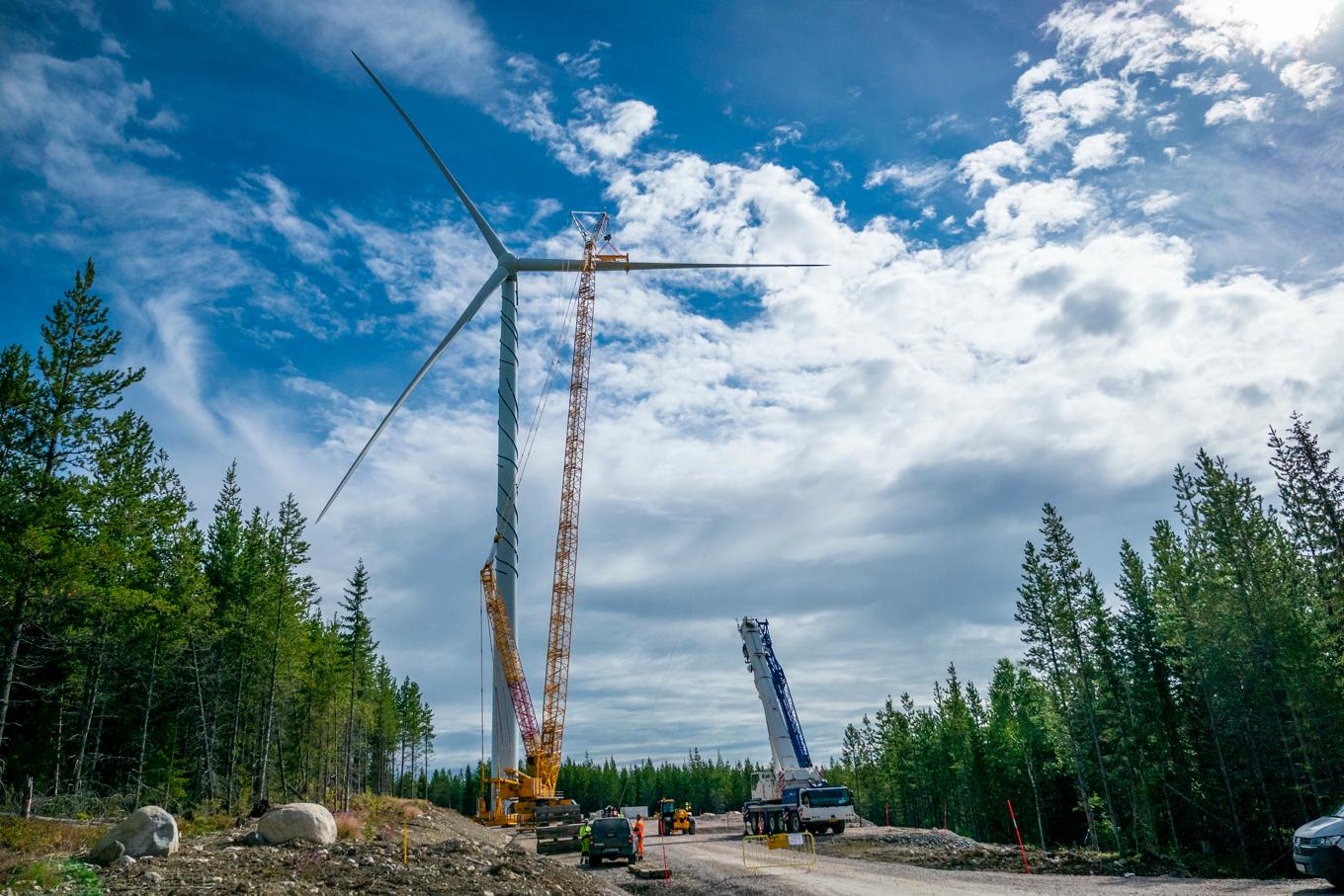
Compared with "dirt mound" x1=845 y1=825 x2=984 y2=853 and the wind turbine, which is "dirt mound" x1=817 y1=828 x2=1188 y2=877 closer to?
"dirt mound" x1=845 y1=825 x2=984 y2=853

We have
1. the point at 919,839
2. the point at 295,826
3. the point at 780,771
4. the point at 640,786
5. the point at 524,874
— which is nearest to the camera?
the point at 524,874

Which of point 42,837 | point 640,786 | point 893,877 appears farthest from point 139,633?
point 640,786

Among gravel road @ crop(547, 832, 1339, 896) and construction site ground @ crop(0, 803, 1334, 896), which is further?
gravel road @ crop(547, 832, 1339, 896)

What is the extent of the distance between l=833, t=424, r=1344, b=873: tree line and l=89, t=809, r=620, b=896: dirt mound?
30032 millimetres

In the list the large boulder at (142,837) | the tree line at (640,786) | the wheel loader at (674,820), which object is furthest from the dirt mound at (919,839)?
the tree line at (640,786)

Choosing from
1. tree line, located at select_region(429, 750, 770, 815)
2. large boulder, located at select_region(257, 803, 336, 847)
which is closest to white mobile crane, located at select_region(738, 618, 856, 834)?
large boulder, located at select_region(257, 803, 336, 847)

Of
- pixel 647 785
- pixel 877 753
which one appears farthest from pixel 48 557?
pixel 647 785

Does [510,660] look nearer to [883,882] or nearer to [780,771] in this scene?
[780,771]

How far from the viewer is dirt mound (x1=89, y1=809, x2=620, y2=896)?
15.0 metres

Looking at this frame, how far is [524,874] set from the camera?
20703 millimetres

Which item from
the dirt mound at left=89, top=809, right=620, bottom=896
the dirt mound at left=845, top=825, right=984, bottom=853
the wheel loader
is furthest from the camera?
the wheel loader

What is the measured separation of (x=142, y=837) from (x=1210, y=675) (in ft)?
150

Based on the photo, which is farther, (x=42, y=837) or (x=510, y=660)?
(x=510, y=660)

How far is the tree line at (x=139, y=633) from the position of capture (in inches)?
978
